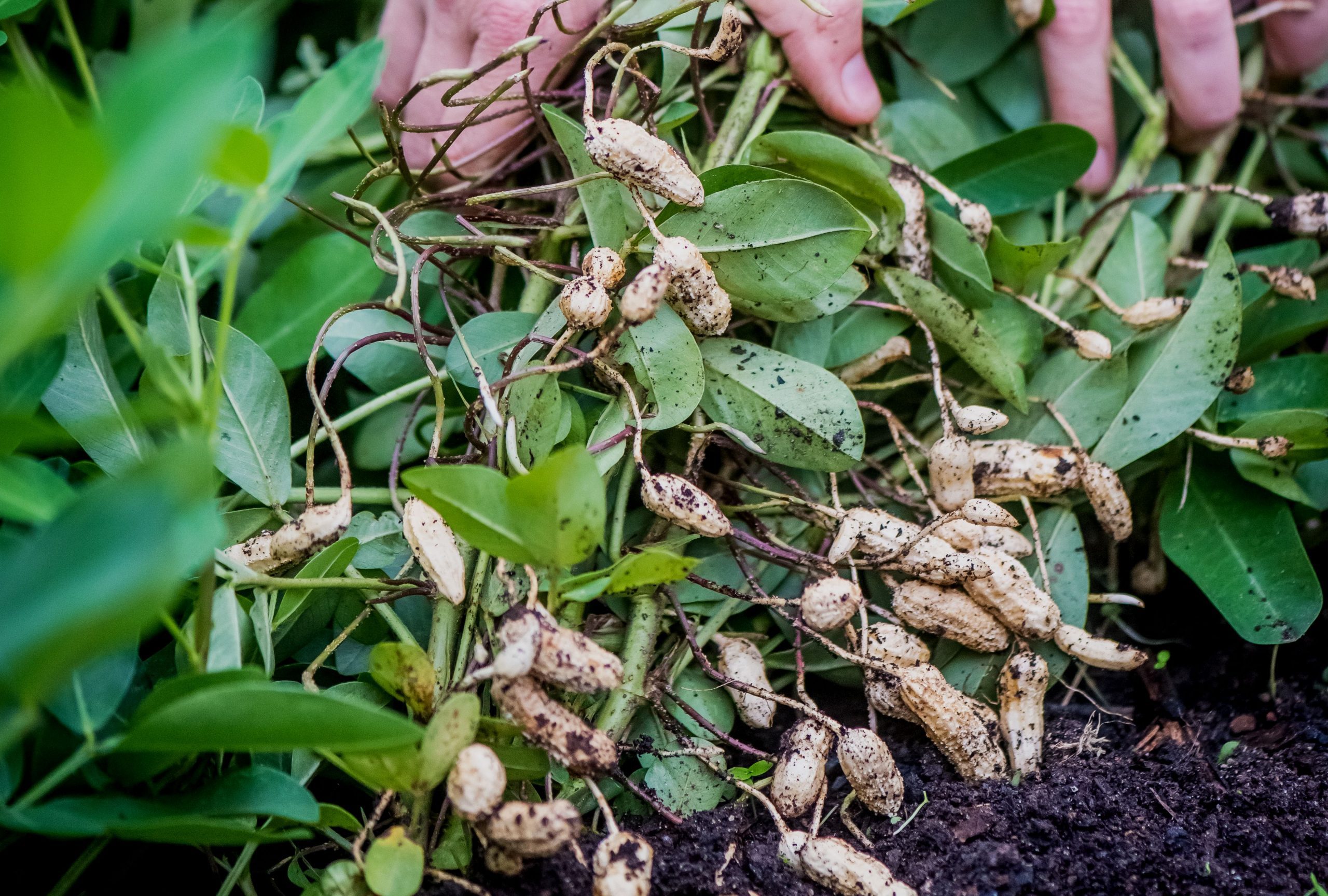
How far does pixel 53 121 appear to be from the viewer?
0.31 m

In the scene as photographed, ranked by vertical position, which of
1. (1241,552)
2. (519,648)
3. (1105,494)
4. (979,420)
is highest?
(519,648)

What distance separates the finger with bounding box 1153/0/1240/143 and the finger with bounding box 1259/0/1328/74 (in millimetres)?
76

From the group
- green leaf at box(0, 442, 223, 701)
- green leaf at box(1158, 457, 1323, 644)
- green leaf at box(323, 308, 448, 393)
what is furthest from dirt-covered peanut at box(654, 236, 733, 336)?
green leaf at box(1158, 457, 1323, 644)

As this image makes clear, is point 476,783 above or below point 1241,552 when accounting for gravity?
above

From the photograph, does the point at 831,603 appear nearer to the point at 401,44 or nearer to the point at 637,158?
the point at 637,158

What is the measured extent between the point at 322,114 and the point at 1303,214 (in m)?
0.82

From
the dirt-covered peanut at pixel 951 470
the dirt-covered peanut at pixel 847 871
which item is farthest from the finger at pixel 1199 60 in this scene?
the dirt-covered peanut at pixel 847 871

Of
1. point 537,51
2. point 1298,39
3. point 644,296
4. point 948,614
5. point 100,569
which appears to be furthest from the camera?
point 1298,39

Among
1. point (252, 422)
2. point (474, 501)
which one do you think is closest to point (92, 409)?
point (252, 422)

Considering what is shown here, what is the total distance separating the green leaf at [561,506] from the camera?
1.54 ft

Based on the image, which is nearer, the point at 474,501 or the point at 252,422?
the point at 474,501

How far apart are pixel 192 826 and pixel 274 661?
16 centimetres

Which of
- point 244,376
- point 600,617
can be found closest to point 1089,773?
point 600,617

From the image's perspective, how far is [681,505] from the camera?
574 mm
